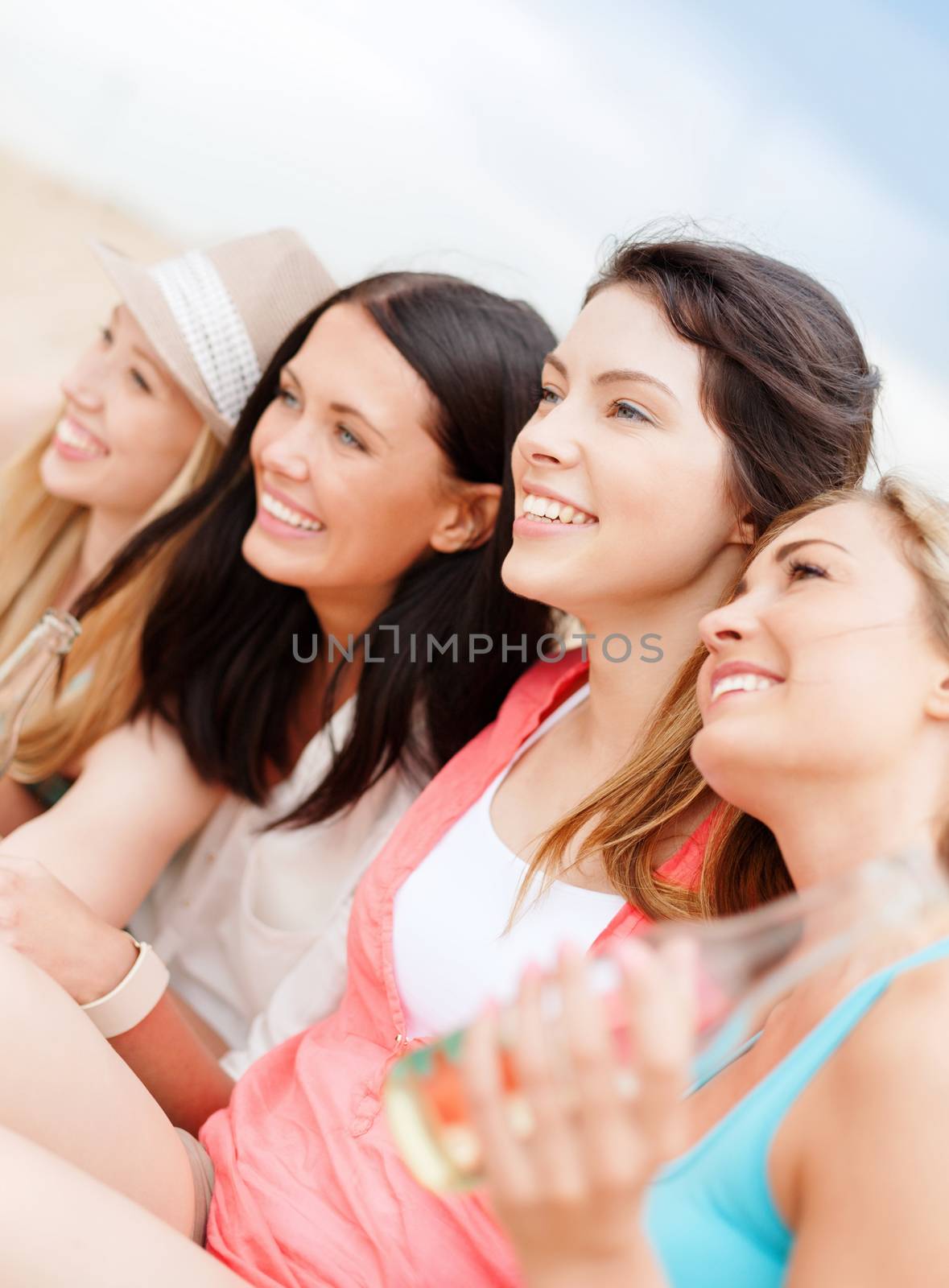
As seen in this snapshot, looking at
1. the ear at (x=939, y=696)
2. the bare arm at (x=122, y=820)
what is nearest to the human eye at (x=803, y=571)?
the ear at (x=939, y=696)

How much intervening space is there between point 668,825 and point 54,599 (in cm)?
131

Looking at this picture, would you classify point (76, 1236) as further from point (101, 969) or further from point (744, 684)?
point (744, 684)

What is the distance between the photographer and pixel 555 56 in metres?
2.31

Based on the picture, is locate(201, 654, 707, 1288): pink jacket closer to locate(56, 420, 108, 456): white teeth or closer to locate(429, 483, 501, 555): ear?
locate(429, 483, 501, 555): ear

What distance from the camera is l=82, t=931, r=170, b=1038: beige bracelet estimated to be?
1305 mm

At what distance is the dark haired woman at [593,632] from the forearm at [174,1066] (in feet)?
0.33

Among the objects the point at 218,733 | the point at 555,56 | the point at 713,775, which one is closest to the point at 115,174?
the point at 555,56

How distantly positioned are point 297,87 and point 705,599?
6.62ft

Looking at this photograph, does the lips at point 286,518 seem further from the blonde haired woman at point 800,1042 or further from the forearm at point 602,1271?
the forearm at point 602,1271

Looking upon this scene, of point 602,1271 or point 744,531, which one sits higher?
point 744,531

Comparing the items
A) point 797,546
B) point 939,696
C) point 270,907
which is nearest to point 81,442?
point 270,907

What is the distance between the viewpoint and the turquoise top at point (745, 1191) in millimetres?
792

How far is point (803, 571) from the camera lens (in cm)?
98

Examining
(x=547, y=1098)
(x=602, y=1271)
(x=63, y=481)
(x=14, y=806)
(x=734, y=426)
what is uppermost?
(x=734, y=426)
